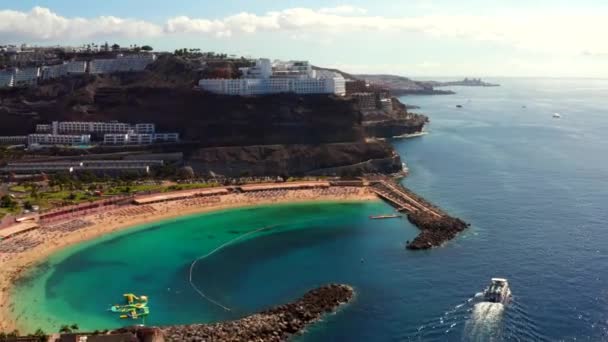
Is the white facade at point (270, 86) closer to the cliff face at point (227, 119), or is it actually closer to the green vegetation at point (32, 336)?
the cliff face at point (227, 119)

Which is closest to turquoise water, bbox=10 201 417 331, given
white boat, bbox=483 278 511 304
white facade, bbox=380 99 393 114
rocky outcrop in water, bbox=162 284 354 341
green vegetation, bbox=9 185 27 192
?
rocky outcrop in water, bbox=162 284 354 341

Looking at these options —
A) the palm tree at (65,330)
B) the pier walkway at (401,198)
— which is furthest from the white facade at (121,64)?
the palm tree at (65,330)

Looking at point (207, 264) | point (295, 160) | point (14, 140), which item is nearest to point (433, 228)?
point (207, 264)

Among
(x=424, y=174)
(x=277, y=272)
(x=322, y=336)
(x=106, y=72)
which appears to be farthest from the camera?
(x=106, y=72)

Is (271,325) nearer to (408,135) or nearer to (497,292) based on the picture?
(497,292)

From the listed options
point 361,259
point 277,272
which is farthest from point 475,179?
point 277,272

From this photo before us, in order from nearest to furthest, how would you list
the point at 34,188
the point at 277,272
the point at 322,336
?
the point at 322,336 < the point at 277,272 < the point at 34,188

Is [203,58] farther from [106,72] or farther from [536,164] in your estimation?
[536,164]
